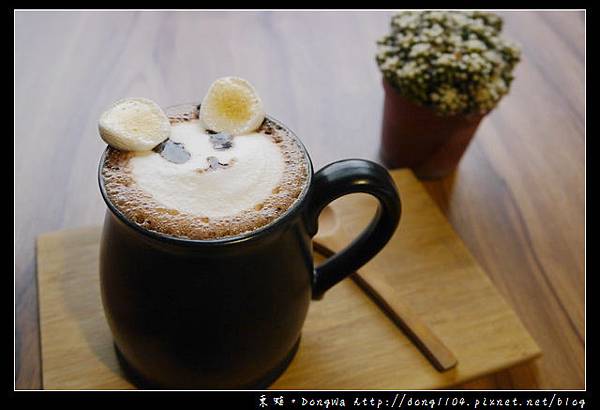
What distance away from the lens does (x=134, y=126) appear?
0.57 meters

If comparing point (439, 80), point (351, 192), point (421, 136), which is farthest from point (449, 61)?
point (351, 192)

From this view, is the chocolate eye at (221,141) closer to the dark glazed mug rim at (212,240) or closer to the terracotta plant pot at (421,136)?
the dark glazed mug rim at (212,240)

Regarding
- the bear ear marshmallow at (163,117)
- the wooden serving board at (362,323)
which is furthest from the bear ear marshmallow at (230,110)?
the wooden serving board at (362,323)

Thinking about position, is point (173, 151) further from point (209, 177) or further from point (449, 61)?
point (449, 61)

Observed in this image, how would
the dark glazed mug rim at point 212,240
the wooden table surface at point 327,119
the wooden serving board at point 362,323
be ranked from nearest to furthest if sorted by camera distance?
the dark glazed mug rim at point 212,240
the wooden serving board at point 362,323
the wooden table surface at point 327,119

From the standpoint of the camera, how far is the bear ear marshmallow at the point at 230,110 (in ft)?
1.99

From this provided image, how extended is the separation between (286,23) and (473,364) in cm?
84

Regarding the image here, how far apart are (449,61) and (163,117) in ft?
1.59

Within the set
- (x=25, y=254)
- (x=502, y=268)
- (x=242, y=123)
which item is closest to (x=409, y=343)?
(x=502, y=268)

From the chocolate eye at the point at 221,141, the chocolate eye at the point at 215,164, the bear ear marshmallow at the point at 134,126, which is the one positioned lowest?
the chocolate eye at the point at 215,164

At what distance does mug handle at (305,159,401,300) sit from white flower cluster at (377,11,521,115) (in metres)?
0.33

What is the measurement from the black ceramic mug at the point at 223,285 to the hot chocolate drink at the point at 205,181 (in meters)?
0.01

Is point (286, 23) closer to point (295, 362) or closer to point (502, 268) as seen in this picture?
point (502, 268)

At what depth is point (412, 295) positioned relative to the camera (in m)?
0.83
